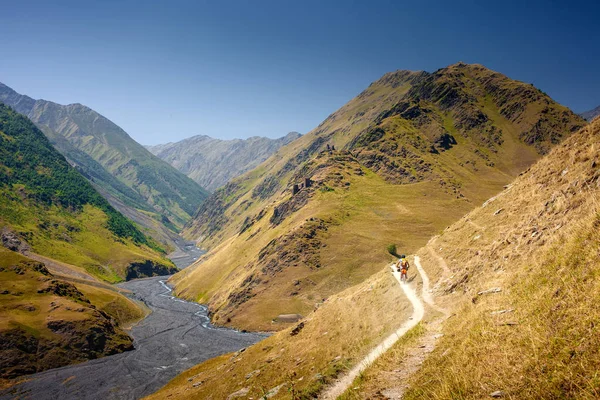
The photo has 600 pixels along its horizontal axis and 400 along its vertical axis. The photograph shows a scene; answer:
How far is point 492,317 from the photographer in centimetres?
1525

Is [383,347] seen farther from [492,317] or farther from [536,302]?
[536,302]

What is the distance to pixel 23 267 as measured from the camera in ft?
458

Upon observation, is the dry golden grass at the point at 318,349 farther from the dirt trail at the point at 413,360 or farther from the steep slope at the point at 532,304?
the steep slope at the point at 532,304

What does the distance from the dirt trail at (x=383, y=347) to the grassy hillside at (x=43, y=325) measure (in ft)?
402

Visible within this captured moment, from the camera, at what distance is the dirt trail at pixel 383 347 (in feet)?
66.0

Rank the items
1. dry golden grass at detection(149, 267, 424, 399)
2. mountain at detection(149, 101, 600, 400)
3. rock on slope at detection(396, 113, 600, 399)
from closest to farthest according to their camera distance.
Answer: rock on slope at detection(396, 113, 600, 399), mountain at detection(149, 101, 600, 400), dry golden grass at detection(149, 267, 424, 399)

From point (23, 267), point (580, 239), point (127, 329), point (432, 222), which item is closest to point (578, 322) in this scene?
point (580, 239)

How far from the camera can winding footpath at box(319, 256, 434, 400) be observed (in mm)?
20219

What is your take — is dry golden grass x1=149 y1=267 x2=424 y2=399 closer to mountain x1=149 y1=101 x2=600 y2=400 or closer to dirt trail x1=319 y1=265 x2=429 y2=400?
mountain x1=149 y1=101 x2=600 y2=400

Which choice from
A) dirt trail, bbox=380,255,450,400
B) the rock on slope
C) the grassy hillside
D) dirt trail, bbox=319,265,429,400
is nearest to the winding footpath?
dirt trail, bbox=319,265,429,400

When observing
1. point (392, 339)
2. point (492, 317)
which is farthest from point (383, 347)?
point (492, 317)

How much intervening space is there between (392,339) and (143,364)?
108084 mm

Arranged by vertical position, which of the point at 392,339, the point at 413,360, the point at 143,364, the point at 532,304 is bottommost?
the point at 143,364

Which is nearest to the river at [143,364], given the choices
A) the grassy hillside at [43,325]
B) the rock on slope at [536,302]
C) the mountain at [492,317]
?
the grassy hillside at [43,325]
